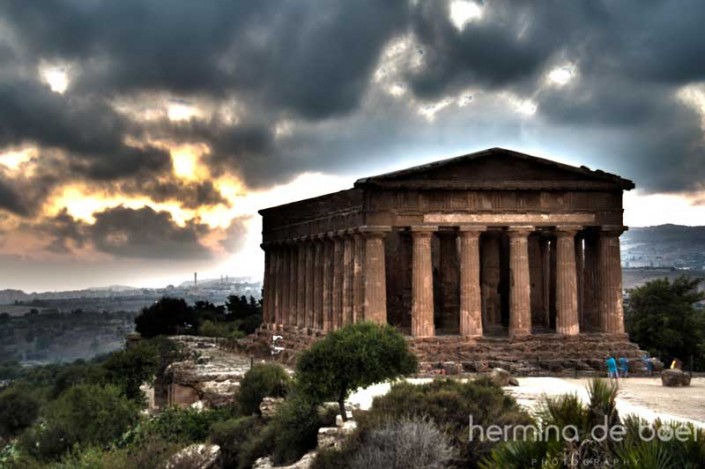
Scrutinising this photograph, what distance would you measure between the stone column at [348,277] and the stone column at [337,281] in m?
1.06

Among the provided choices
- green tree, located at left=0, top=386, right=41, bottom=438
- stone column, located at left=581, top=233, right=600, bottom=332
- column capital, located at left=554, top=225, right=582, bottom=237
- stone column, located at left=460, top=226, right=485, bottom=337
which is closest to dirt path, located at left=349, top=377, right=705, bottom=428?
stone column, located at left=460, top=226, right=485, bottom=337

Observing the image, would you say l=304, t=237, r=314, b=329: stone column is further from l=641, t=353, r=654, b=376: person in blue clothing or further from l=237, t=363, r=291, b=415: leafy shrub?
l=641, t=353, r=654, b=376: person in blue clothing

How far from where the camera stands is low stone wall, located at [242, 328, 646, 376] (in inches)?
1344

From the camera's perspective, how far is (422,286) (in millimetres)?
36219

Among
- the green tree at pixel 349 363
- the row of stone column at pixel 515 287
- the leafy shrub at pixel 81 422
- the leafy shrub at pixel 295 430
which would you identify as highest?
the row of stone column at pixel 515 287

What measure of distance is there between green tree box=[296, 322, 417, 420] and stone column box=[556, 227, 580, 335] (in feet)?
43.6

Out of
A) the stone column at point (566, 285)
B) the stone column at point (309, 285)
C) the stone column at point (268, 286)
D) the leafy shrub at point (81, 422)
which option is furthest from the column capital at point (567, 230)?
the stone column at point (268, 286)

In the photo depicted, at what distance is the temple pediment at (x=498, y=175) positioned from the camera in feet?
119

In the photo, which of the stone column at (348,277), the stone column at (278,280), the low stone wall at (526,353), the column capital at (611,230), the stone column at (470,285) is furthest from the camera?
the stone column at (278,280)

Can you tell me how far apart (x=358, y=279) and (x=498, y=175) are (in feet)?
27.8

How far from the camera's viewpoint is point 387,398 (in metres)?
21.1

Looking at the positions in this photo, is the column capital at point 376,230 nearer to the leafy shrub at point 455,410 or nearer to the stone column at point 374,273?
the stone column at point 374,273

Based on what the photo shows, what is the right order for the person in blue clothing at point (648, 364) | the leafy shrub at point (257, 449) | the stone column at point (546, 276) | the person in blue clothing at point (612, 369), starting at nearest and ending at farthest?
the leafy shrub at point (257, 449) < the person in blue clothing at point (612, 369) < the person in blue clothing at point (648, 364) < the stone column at point (546, 276)

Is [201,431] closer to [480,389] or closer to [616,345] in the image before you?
[480,389]
